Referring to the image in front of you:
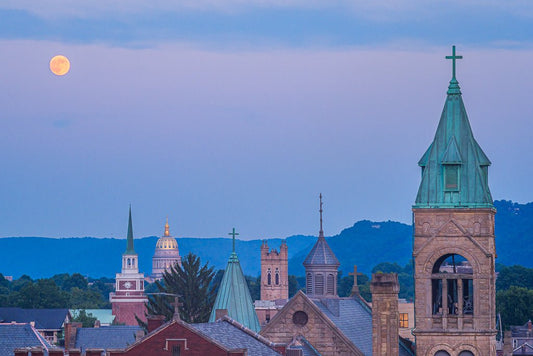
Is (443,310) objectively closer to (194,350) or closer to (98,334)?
(194,350)

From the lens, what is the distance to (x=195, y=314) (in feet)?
415

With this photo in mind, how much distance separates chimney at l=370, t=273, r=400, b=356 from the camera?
74438 mm

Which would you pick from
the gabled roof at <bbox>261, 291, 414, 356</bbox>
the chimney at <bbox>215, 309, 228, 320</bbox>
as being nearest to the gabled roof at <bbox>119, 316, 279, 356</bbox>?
the gabled roof at <bbox>261, 291, 414, 356</bbox>


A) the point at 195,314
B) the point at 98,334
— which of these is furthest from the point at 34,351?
the point at 98,334

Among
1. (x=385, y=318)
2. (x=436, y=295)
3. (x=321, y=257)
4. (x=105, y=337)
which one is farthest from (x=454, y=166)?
(x=105, y=337)

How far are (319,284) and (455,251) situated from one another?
2997 centimetres

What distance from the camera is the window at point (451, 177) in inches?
3027

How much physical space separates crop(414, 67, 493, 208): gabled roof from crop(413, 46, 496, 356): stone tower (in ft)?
0.16

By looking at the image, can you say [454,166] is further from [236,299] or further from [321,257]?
[321,257]

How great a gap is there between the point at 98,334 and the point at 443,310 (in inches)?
3072

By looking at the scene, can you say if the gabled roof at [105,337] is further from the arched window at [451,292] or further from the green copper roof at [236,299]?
the arched window at [451,292]

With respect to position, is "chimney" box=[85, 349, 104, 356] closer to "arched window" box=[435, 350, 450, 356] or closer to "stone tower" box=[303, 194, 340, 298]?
"arched window" box=[435, 350, 450, 356]

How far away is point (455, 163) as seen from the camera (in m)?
77.2

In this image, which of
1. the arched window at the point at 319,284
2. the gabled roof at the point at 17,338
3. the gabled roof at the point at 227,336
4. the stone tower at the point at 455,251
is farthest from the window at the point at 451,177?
the gabled roof at the point at 17,338
